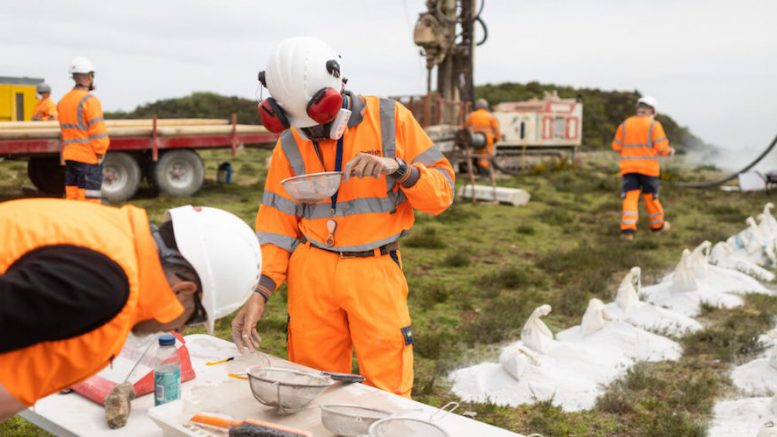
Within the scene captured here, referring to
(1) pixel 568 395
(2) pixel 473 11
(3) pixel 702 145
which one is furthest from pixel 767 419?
(3) pixel 702 145

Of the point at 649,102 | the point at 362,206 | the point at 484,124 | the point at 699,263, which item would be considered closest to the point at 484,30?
the point at 484,124

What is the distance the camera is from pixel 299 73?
2646mm

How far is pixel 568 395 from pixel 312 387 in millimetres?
2558

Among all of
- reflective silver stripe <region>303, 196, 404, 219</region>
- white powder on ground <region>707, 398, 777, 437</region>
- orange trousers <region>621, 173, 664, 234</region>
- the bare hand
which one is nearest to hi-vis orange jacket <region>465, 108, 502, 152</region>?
orange trousers <region>621, 173, 664, 234</region>

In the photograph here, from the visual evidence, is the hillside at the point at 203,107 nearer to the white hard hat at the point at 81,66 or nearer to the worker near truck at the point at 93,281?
the white hard hat at the point at 81,66

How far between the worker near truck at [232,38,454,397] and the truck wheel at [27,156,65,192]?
998 centimetres

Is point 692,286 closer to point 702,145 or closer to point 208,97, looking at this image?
point 208,97

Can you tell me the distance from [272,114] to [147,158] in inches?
393

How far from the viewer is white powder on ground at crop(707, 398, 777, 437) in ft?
12.5

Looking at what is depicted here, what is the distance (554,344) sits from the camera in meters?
4.81

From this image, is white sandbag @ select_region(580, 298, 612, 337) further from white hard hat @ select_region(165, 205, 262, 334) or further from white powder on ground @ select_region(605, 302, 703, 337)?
white hard hat @ select_region(165, 205, 262, 334)

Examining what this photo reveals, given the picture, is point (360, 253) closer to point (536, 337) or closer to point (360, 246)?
point (360, 246)

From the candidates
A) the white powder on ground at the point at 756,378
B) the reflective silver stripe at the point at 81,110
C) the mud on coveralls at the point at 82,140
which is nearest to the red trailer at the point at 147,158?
the mud on coveralls at the point at 82,140

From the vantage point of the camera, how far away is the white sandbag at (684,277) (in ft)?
20.9
